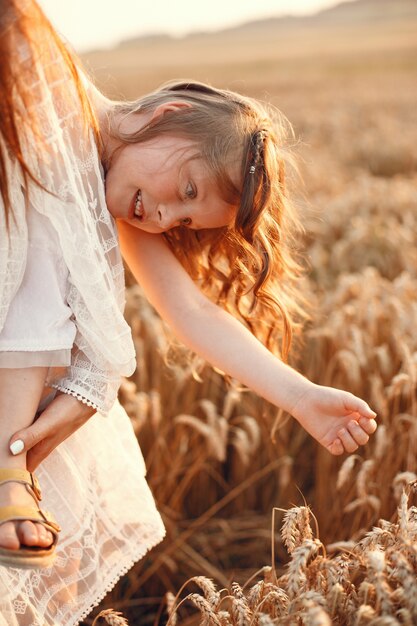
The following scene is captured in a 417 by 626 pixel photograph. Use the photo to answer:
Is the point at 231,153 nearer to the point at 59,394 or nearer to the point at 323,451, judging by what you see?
the point at 59,394

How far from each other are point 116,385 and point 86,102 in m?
0.55

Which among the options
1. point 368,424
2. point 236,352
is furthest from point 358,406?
point 236,352

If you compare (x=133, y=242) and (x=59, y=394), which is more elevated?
(x=133, y=242)

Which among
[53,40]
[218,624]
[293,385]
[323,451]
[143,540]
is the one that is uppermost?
[53,40]

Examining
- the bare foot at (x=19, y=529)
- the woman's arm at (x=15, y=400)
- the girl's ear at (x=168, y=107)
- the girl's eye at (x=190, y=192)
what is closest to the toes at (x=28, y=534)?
the bare foot at (x=19, y=529)

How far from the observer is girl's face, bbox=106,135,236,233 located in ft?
5.20

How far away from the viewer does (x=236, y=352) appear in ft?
5.45

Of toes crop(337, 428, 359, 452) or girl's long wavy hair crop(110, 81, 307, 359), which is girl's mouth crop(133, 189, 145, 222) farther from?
toes crop(337, 428, 359, 452)

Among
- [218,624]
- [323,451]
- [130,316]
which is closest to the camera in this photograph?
[218,624]

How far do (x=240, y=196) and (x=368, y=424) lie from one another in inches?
21.4

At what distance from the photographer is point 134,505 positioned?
181cm

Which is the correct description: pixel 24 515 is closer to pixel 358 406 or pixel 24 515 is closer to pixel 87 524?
pixel 87 524

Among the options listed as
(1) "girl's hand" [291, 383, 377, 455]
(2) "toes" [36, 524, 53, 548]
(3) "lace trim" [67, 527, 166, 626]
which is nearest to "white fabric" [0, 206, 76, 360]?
(2) "toes" [36, 524, 53, 548]

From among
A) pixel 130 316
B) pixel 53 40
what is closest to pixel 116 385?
pixel 53 40
